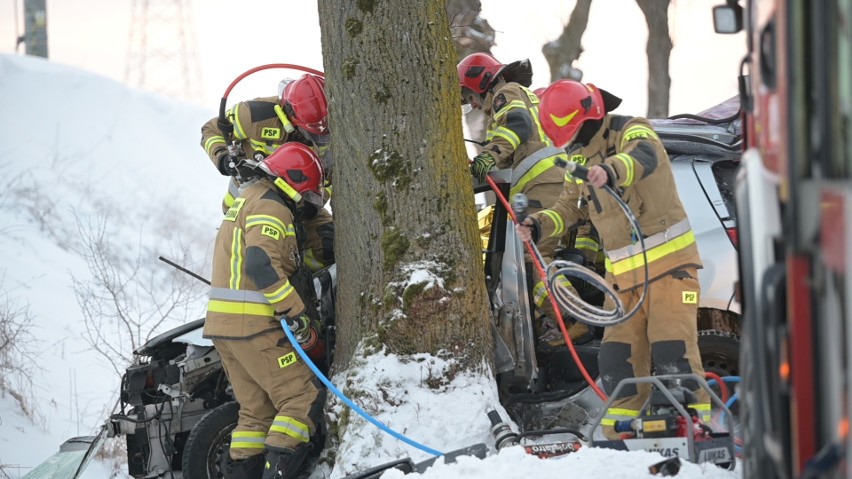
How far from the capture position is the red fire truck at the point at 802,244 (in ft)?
6.63

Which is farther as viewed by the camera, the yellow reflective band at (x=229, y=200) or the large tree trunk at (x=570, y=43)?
the large tree trunk at (x=570, y=43)

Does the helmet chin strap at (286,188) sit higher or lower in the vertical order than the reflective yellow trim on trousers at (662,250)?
higher

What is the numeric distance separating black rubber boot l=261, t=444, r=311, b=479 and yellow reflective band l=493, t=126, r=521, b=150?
7.15 ft

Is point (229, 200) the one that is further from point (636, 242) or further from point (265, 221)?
point (636, 242)

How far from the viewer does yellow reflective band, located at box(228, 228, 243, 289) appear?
5.46m

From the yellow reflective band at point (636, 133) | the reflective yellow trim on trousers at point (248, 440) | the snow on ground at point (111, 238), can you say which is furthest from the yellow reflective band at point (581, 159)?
the reflective yellow trim on trousers at point (248, 440)

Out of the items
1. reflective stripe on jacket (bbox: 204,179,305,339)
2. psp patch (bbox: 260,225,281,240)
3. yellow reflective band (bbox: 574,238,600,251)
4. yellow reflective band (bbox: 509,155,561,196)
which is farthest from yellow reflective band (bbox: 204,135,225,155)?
yellow reflective band (bbox: 574,238,600,251)

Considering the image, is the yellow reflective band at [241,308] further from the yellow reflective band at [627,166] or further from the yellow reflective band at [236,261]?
the yellow reflective band at [627,166]

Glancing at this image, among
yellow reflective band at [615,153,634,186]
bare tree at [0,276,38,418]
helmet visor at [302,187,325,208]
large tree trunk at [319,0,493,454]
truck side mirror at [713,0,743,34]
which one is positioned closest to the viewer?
truck side mirror at [713,0,743,34]

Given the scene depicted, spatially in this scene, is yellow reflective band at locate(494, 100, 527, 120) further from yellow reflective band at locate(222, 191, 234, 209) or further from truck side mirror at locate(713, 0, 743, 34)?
truck side mirror at locate(713, 0, 743, 34)

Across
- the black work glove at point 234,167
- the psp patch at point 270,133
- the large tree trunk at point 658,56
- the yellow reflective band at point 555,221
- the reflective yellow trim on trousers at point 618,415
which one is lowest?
the reflective yellow trim on trousers at point 618,415

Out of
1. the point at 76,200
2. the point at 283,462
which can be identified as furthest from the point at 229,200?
the point at 76,200

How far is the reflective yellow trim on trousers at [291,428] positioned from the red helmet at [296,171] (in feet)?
4.14

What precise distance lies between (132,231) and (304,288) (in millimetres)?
13491
